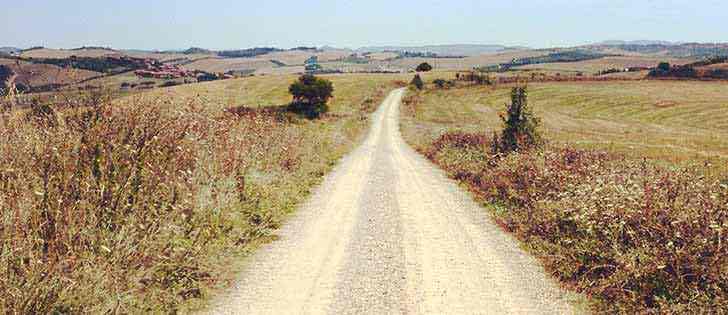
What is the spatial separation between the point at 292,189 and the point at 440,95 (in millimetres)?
66241

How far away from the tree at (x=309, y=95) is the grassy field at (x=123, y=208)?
143 feet

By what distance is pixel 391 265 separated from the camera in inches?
381

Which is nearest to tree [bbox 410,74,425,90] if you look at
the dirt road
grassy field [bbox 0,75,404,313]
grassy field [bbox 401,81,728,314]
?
grassy field [bbox 401,81,728,314]

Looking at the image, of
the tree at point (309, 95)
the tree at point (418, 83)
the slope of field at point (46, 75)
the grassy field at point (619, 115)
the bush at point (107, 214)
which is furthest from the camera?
the tree at point (418, 83)

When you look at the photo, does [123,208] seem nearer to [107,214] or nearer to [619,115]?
[107,214]

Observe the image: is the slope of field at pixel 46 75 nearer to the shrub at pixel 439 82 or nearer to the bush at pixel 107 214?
the bush at pixel 107 214

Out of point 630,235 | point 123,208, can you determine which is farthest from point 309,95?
point 630,235

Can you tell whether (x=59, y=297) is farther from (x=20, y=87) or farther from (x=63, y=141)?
(x=20, y=87)

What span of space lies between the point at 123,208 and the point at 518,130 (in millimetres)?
18513

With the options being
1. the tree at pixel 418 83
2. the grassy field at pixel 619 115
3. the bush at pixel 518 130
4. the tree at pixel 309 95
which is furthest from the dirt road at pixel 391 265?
the tree at pixel 418 83

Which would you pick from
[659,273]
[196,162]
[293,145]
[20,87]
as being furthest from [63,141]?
[293,145]

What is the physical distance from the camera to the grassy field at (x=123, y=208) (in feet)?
21.8

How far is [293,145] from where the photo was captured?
73.7 feet

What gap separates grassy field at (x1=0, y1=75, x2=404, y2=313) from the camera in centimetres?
664
